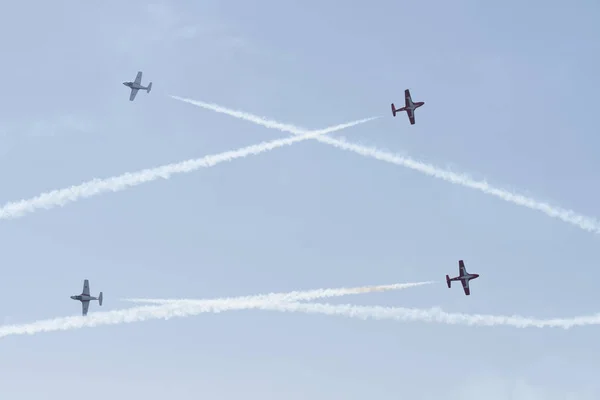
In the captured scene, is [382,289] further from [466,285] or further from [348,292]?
[466,285]

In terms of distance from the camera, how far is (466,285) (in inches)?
7844

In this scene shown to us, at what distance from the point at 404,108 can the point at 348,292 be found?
4450 centimetres

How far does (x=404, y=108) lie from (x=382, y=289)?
41961mm

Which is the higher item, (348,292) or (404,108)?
(404,108)

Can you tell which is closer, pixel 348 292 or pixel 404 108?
pixel 348 292

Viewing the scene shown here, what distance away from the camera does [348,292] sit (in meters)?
172

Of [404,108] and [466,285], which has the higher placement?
[404,108]

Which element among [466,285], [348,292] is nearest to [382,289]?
[348,292]

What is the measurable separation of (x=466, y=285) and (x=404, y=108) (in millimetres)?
37561

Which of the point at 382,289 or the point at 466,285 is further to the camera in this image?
the point at 466,285

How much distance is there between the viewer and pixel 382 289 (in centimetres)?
17412

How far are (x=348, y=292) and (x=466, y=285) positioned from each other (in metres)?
36.6

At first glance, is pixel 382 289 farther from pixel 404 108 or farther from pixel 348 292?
pixel 404 108

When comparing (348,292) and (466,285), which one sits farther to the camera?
(466,285)
